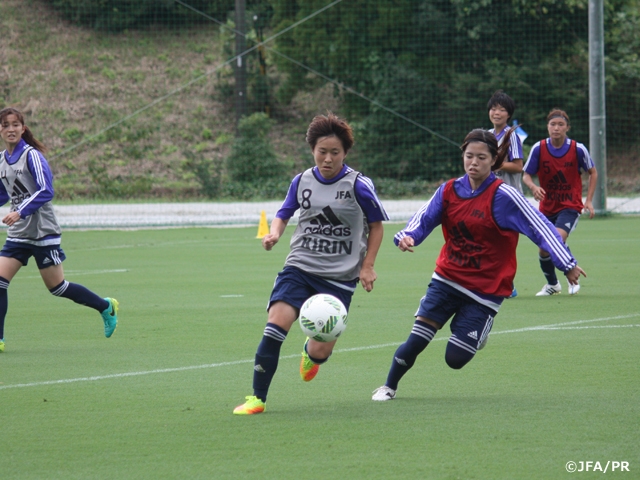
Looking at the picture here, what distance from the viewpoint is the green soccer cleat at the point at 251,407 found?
5.87 m

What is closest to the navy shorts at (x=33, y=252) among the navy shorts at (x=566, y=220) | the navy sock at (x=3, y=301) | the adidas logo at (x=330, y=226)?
the navy sock at (x=3, y=301)

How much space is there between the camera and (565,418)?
566 centimetres

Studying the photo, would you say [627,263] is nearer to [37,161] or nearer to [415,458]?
[37,161]

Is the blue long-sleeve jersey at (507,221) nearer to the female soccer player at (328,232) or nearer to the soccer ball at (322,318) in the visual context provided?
the female soccer player at (328,232)

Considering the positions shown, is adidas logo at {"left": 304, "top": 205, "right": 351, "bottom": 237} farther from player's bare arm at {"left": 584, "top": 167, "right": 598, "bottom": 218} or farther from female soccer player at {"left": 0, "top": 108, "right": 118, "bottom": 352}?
player's bare arm at {"left": 584, "top": 167, "right": 598, "bottom": 218}

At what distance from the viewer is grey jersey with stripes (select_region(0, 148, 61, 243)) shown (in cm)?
857

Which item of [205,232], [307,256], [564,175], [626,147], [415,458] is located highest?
[307,256]

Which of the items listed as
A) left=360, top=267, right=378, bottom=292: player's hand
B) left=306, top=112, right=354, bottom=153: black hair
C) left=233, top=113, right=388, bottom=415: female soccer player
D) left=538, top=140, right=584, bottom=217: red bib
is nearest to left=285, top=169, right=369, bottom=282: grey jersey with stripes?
left=233, top=113, right=388, bottom=415: female soccer player

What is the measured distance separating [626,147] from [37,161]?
99.3 feet

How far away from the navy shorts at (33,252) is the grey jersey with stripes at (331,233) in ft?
10.5

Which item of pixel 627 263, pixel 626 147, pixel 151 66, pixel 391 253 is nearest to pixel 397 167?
pixel 626 147

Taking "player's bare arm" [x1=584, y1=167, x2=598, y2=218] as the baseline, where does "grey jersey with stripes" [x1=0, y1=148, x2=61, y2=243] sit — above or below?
above

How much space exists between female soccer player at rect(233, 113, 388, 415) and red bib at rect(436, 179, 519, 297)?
0.49 m

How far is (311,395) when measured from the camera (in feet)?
21.2
